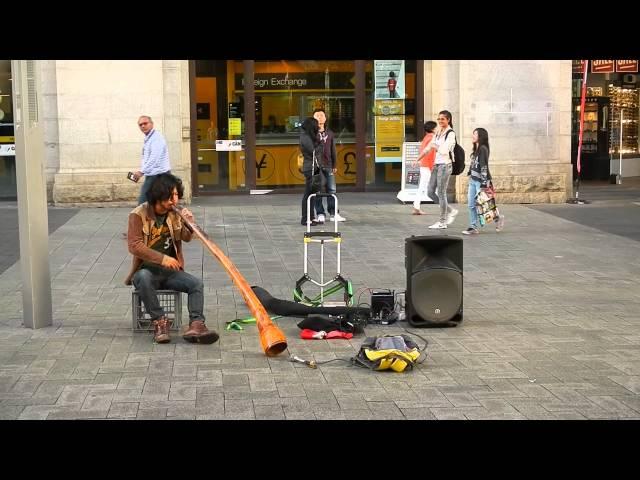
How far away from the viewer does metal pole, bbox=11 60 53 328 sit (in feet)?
30.3

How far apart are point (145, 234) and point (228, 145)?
12.0 meters

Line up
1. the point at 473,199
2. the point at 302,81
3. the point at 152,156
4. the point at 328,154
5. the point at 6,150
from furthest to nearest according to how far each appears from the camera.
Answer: the point at 302,81 < the point at 6,150 < the point at 328,154 < the point at 473,199 < the point at 152,156

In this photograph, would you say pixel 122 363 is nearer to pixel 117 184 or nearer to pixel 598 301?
pixel 598 301

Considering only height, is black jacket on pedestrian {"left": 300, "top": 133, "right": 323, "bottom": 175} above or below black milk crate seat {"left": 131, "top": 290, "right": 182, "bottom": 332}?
above

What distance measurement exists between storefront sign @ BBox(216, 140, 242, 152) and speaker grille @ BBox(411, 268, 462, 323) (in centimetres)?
1191

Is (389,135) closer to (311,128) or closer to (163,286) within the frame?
(311,128)

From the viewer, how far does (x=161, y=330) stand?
8773 millimetres

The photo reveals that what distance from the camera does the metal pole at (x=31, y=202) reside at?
923 centimetres

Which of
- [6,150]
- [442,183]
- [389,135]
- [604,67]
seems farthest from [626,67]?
[6,150]

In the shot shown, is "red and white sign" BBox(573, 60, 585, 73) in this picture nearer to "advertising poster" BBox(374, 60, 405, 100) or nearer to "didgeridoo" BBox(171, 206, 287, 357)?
"advertising poster" BBox(374, 60, 405, 100)

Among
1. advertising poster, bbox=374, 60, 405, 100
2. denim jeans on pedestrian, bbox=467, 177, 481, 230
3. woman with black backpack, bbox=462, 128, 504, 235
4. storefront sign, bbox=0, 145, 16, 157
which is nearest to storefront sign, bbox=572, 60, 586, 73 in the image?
advertising poster, bbox=374, 60, 405, 100
